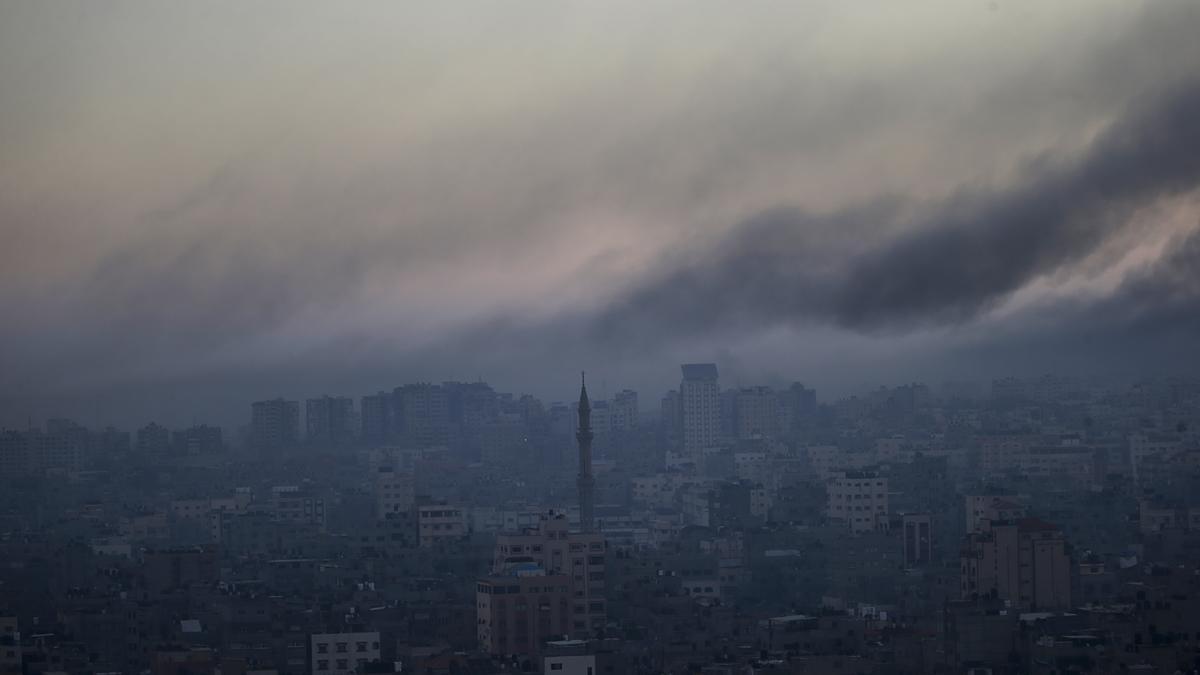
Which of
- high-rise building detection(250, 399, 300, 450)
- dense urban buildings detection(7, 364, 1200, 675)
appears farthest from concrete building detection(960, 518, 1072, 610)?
high-rise building detection(250, 399, 300, 450)

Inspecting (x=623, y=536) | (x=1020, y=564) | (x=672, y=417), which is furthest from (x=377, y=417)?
(x=1020, y=564)

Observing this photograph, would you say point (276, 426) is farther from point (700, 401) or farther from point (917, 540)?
point (917, 540)

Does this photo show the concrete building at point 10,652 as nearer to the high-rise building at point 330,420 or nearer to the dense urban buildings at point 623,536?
the dense urban buildings at point 623,536

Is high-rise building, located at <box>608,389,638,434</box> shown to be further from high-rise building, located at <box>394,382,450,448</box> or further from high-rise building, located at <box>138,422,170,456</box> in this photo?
high-rise building, located at <box>138,422,170,456</box>

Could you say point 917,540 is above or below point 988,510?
below

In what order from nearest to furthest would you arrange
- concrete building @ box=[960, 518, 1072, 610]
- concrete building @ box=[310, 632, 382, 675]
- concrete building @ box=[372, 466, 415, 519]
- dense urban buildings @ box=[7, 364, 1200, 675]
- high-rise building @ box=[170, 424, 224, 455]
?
concrete building @ box=[310, 632, 382, 675] < dense urban buildings @ box=[7, 364, 1200, 675] < concrete building @ box=[960, 518, 1072, 610] < concrete building @ box=[372, 466, 415, 519] < high-rise building @ box=[170, 424, 224, 455]
